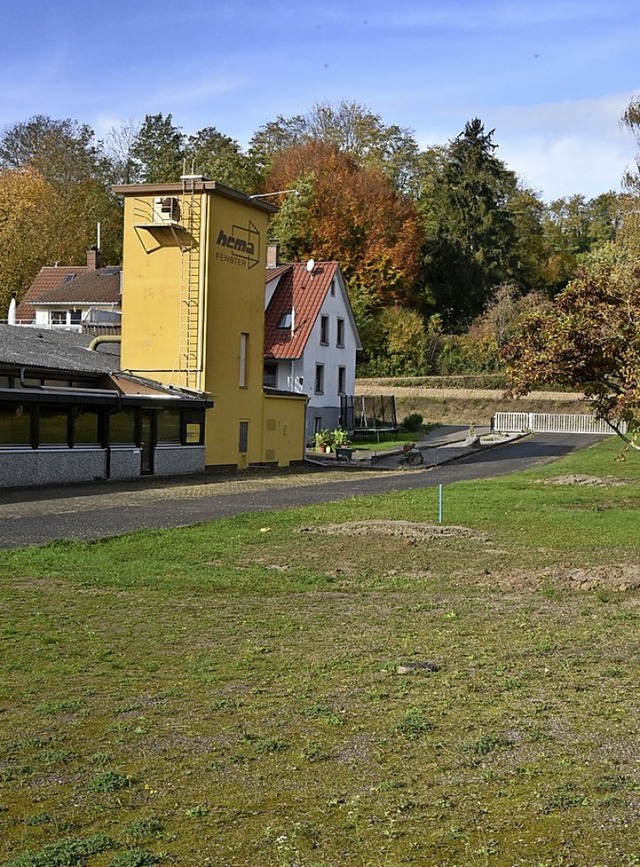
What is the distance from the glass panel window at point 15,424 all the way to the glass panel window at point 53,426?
1.54 ft

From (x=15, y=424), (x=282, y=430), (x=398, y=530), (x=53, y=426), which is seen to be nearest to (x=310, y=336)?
(x=282, y=430)

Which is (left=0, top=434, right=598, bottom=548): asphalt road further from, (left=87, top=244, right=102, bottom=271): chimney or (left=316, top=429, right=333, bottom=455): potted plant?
(left=87, top=244, right=102, bottom=271): chimney

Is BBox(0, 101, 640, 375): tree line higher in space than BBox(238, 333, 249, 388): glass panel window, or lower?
higher

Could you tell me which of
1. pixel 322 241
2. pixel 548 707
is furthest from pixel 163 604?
pixel 322 241

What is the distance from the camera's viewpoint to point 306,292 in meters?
55.2

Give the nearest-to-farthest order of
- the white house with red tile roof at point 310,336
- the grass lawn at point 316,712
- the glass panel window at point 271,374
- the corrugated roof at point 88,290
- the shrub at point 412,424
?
1. the grass lawn at point 316,712
2. the white house with red tile roof at point 310,336
3. the glass panel window at point 271,374
4. the corrugated roof at point 88,290
5. the shrub at point 412,424

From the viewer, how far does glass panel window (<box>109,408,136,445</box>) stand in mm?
32656

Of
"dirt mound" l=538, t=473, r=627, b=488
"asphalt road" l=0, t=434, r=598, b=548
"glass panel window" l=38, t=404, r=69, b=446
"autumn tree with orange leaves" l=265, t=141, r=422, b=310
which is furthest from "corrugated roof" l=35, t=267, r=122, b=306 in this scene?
"dirt mound" l=538, t=473, r=627, b=488

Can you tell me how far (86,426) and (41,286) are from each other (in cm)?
3253

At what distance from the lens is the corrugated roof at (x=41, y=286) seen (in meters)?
60.3

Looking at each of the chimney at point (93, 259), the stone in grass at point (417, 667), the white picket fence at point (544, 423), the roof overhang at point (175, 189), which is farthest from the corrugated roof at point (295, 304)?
the stone in grass at point (417, 667)

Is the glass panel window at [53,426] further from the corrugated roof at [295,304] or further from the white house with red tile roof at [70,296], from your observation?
the white house with red tile roof at [70,296]

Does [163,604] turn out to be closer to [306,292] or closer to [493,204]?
[306,292]

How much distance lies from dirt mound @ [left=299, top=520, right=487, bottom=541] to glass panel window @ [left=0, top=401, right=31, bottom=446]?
1126 centimetres
